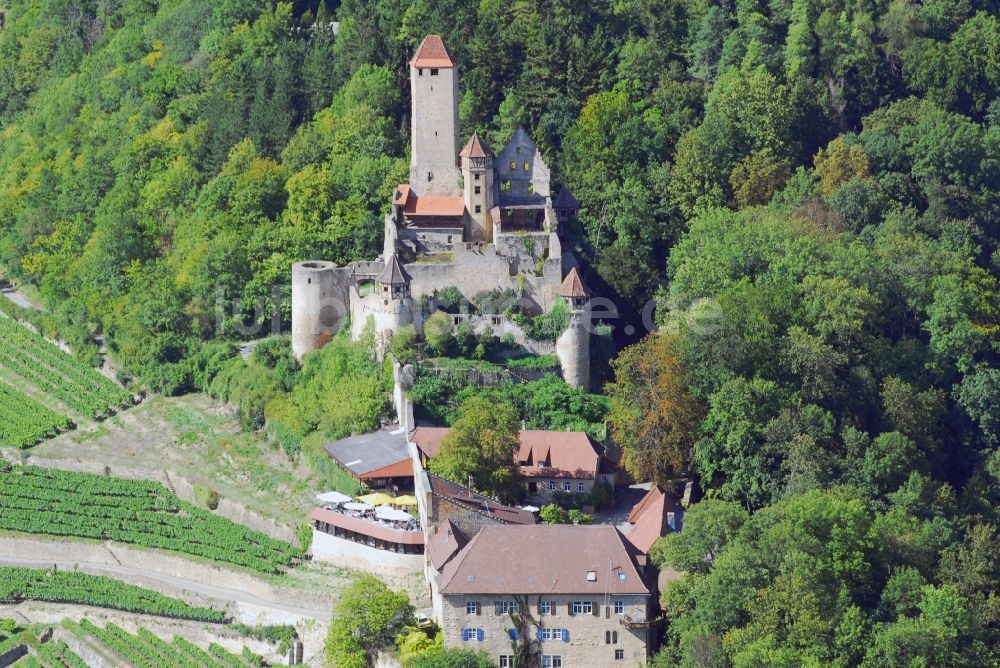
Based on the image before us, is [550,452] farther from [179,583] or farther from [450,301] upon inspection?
[179,583]

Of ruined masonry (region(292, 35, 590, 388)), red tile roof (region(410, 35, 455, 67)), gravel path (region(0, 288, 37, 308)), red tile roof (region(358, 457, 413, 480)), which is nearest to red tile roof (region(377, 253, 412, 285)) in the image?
ruined masonry (region(292, 35, 590, 388))

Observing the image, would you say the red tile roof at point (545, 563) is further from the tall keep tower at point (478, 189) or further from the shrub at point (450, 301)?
the tall keep tower at point (478, 189)

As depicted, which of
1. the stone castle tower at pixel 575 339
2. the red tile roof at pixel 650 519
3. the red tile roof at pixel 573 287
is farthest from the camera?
the red tile roof at pixel 573 287

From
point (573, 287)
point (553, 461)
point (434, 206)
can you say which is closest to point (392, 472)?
point (553, 461)

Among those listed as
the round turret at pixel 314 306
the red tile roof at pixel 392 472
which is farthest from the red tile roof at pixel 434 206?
the red tile roof at pixel 392 472

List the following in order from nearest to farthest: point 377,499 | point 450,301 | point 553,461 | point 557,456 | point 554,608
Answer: point 554,608 → point 377,499 → point 553,461 → point 557,456 → point 450,301

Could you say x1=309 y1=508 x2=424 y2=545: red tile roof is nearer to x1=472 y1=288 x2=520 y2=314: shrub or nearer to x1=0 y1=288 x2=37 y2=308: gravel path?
x1=472 y1=288 x2=520 y2=314: shrub
